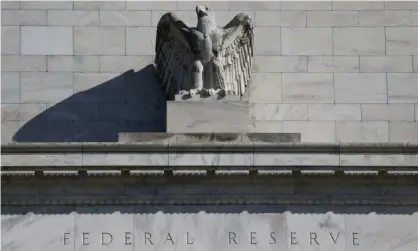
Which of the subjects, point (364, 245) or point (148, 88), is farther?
point (148, 88)

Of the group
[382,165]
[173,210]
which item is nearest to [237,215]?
[173,210]

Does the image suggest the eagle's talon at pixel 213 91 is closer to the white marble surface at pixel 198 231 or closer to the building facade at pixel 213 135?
the building facade at pixel 213 135

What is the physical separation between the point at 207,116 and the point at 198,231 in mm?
2317

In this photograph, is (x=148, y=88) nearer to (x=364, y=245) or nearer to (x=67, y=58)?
(x=67, y=58)

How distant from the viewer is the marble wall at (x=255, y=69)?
1132 inches

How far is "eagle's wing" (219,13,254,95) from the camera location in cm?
2778

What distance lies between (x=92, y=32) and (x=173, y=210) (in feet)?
16.6

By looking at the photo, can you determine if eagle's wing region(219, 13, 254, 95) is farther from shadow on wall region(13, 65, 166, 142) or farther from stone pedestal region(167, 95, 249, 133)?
shadow on wall region(13, 65, 166, 142)

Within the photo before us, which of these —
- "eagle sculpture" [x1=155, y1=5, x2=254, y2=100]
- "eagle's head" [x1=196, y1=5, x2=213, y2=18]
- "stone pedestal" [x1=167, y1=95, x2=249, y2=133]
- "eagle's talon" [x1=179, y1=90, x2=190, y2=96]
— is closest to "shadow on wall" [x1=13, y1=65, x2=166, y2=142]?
"eagle sculpture" [x1=155, y1=5, x2=254, y2=100]

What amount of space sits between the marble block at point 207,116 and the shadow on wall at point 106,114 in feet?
5.28

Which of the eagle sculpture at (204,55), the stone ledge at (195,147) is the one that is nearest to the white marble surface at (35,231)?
A: the stone ledge at (195,147)

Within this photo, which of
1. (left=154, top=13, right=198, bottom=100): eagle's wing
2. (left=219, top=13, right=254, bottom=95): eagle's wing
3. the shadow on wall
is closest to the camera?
(left=154, top=13, right=198, bottom=100): eagle's wing

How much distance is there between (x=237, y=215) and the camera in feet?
85.6

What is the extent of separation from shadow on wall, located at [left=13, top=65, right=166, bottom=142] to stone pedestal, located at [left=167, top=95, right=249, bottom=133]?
5.27 feet
